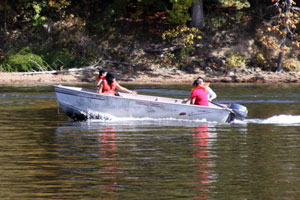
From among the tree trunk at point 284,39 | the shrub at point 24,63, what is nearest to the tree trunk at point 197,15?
the tree trunk at point 284,39

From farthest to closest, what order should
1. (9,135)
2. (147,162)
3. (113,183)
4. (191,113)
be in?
(191,113)
(9,135)
(147,162)
(113,183)

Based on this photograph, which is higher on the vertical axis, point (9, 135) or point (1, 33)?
point (1, 33)

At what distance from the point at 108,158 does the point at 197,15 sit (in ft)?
93.3

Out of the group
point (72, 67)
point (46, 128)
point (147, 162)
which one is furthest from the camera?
point (72, 67)

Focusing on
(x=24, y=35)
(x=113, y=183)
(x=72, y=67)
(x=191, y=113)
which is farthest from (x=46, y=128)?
(x=24, y=35)

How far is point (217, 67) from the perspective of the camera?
4000 centimetres

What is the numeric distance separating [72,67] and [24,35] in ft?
14.0

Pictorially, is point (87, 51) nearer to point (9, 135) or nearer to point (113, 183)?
point (9, 135)

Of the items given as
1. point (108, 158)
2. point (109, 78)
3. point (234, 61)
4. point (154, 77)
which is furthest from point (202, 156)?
point (234, 61)

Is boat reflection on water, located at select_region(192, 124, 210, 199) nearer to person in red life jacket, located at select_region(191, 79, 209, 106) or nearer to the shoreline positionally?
person in red life jacket, located at select_region(191, 79, 209, 106)

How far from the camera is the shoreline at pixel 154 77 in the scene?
37.3 metres

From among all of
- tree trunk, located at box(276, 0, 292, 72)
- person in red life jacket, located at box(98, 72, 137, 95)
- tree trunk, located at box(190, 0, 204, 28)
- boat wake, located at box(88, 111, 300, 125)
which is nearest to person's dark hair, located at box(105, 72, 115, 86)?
person in red life jacket, located at box(98, 72, 137, 95)

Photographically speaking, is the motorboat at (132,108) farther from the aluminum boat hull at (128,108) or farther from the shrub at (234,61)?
the shrub at (234,61)

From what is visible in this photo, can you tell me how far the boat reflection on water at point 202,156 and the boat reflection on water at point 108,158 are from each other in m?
1.41
